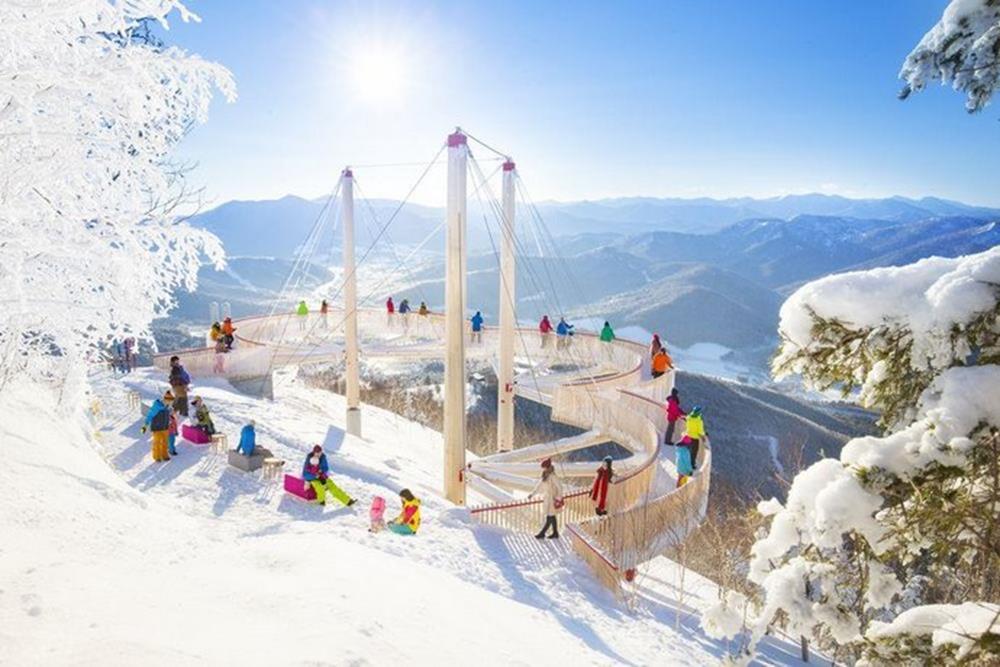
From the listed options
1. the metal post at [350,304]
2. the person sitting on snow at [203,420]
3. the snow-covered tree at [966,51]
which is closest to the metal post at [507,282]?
the metal post at [350,304]

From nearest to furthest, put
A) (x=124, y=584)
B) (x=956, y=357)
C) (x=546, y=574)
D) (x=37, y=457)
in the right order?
1. (x=956, y=357)
2. (x=124, y=584)
3. (x=37, y=457)
4. (x=546, y=574)

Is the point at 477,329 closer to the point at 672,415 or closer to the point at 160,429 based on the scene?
the point at 672,415

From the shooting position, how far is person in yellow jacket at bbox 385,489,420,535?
11.1m

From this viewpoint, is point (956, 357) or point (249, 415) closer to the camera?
point (956, 357)

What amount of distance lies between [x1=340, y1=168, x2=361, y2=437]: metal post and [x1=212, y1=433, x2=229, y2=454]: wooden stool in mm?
6432

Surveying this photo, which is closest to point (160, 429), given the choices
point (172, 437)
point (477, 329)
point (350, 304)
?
point (172, 437)

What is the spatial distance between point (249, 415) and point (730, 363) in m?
158

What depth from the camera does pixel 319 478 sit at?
39.1 feet

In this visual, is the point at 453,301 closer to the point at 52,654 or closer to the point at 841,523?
the point at 52,654

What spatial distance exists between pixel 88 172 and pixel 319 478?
22.7ft

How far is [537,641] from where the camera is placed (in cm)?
715

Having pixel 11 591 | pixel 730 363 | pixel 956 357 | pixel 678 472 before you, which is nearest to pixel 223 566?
pixel 11 591

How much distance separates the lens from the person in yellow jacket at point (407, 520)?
36.4 ft

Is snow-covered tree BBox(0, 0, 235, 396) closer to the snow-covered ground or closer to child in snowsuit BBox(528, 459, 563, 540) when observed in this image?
the snow-covered ground
